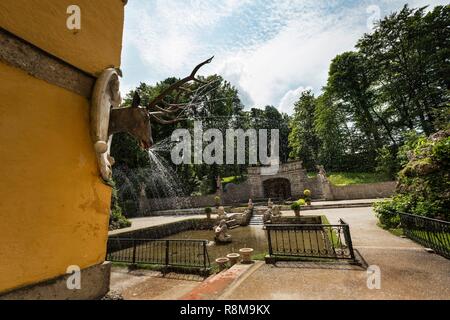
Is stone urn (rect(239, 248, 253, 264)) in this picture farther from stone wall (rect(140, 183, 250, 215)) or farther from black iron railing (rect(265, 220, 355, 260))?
stone wall (rect(140, 183, 250, 215))

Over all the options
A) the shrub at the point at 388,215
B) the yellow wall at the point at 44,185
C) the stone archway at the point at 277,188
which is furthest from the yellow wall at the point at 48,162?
the stone archway at the point at 277,188

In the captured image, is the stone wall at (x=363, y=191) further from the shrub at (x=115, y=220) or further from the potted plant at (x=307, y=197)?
the shrub at (x=115, y=220)

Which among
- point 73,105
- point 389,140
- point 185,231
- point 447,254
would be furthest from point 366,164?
point 73,105

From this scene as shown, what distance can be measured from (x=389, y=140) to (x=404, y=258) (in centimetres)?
3440

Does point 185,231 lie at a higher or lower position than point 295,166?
lower

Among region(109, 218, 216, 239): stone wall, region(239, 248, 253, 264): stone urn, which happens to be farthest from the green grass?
region(239, 248, 253, 264): stone urn

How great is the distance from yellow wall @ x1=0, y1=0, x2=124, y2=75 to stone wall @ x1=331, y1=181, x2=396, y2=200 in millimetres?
28843

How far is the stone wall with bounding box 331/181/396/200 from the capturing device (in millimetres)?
25312

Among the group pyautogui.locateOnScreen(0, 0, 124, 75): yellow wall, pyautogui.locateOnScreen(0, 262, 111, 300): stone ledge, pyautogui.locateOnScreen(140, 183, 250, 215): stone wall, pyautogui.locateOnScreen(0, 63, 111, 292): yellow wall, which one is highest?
pyautogui.locateOnScreen(0, 0, 124, 75): yellow wall

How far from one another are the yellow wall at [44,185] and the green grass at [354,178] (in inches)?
1216

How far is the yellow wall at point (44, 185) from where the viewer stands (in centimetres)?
204

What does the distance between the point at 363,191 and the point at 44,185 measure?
30328 mm

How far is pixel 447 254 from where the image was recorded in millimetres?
5789
